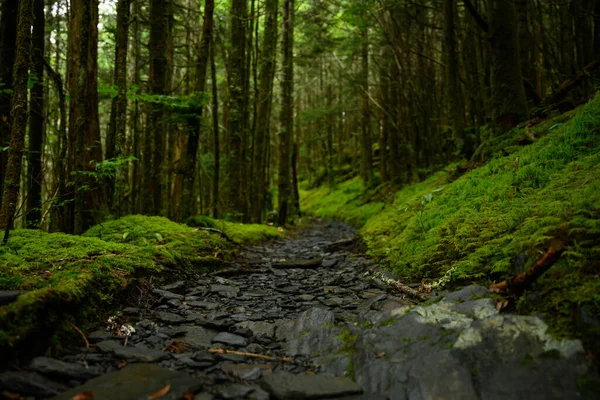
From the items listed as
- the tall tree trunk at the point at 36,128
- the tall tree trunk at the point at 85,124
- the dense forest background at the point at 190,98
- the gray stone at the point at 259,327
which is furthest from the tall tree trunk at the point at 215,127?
the gray stone at the point at 259,327

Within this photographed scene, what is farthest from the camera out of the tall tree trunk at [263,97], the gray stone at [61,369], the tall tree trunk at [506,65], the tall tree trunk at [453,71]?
the tall tree trunk at [263,97]

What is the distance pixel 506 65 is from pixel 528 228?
5.76 metres

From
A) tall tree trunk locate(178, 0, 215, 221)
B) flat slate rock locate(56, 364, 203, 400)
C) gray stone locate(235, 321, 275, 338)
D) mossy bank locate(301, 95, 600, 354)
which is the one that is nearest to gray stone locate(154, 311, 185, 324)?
gray stone locate(235, 321, 275, 338)

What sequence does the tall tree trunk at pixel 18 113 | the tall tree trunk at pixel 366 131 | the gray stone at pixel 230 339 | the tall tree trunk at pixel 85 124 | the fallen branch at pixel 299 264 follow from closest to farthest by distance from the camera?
1. the gray stone at pixel 230 339
2. the tall tree trunk at pixel 18 113
3. the tall tree trunk at pixel 85 124
4. the fallen branch at pixel 299 264
5. the tall tree trunk at pixel 366 131

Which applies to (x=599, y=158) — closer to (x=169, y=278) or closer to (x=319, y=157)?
(x=169, y=278)

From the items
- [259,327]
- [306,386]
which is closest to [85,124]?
[259,327]

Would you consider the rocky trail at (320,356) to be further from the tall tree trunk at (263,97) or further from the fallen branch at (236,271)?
the tall tree trunk at (263,97)

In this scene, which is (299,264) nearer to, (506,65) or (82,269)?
(82,269)

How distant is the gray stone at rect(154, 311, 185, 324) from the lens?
3.20m

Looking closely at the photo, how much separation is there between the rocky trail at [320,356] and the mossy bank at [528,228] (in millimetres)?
252

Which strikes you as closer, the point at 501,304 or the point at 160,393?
the point at 160,393

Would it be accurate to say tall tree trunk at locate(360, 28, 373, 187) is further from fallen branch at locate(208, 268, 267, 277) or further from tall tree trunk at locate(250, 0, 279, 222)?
fallen branch at locate(208, 268, 267, 277)

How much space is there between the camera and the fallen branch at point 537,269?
2.29 m

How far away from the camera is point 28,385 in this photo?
1.81m
